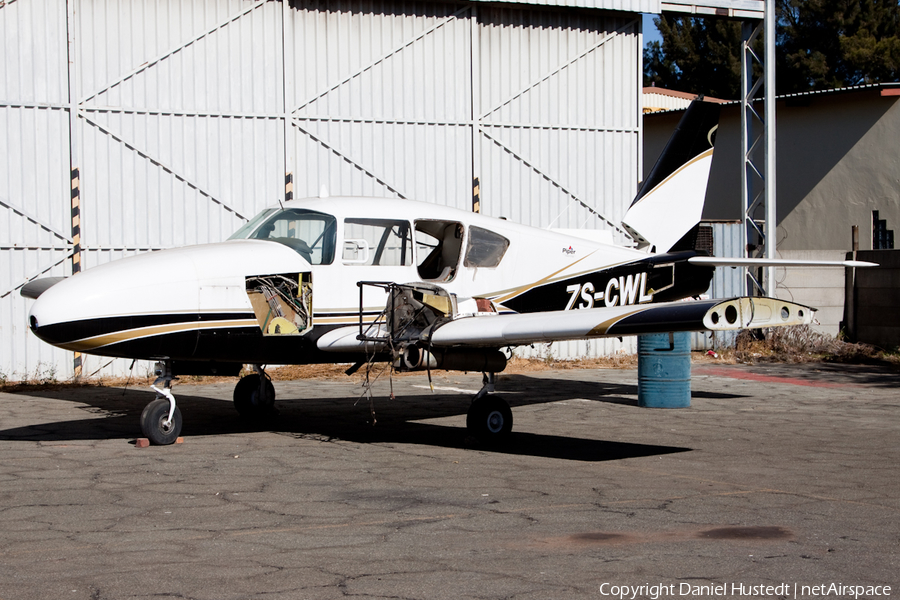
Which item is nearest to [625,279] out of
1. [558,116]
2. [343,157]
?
[343,157]

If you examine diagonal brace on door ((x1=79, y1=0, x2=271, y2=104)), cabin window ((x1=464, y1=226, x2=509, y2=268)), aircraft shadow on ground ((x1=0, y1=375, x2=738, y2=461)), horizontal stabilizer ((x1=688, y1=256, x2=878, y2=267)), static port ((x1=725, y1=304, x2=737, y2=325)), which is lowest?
aircraft shadow on ground ((x1=0, y1=375, x2=738, y2=461))

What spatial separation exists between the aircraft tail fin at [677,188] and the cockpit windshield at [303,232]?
4.91 meters

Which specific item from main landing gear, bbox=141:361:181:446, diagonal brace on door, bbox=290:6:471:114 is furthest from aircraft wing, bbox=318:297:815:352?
Answer: diagonal brace on door, bbox=290:6:471:114

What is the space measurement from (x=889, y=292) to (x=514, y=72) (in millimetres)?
9044

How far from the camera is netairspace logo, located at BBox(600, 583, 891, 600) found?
4.66m

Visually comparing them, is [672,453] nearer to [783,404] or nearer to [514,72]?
[783,404]

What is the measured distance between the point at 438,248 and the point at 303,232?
1.70 meters

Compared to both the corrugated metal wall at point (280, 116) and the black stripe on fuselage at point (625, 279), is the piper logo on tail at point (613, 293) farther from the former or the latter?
the corrugated metal wall at point (280, 116)

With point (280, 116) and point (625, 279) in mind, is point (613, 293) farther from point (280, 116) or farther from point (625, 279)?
point (280, 116)

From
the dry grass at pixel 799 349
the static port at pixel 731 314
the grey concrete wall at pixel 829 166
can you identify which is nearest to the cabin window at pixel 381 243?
the static port at pixel 731 314

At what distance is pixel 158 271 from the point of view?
28.8 feet

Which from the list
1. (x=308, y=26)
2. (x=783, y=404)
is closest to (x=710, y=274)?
(x=783, y=404)

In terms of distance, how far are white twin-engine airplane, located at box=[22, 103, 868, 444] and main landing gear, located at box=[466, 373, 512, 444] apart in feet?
0.04

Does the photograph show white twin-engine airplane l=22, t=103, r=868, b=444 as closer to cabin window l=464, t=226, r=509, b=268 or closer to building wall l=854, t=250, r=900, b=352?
cabin window l=464, t=226, r=509, b=268
